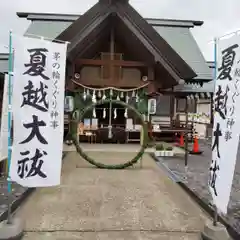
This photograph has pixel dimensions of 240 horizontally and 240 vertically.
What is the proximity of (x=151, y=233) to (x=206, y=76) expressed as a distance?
1429 cm

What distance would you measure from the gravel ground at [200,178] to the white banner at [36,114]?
2.97 m

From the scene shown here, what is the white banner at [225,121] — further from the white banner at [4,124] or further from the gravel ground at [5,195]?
the white banner at [4,124]

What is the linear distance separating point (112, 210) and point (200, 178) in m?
3.39

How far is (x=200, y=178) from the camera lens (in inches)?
316

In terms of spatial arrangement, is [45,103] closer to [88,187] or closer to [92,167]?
[88,187]

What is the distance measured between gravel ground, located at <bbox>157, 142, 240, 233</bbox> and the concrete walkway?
401mm

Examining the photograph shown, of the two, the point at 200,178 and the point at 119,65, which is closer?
the point at 200,178

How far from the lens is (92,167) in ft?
30.8

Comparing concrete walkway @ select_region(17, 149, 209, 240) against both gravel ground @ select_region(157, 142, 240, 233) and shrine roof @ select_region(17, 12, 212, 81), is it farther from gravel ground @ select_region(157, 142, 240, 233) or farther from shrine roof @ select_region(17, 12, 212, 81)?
shrine roof @ select_region(17, 12, 212, 81)

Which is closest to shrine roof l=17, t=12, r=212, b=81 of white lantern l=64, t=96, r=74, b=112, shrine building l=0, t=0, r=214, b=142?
shrine building l=0, t=0, r=214, b=142

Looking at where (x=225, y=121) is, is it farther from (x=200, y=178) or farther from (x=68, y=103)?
(x=68, y=103)

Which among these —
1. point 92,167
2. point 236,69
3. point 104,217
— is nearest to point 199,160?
point 92,167

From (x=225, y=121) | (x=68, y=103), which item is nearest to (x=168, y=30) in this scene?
(x=68, y=103)

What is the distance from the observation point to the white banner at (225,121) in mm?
3818
